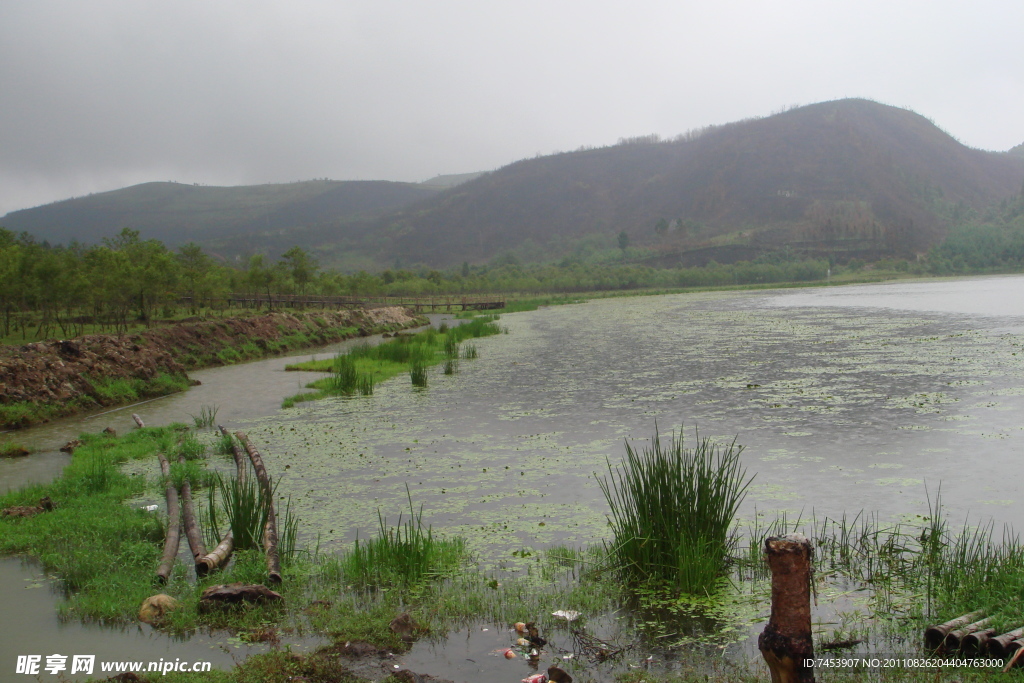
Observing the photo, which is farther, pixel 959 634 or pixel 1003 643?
Answer: pixel 959 634

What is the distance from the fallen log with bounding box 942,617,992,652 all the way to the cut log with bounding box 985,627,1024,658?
4.7 inches

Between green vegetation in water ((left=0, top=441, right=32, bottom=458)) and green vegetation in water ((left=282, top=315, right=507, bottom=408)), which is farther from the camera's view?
green vegetation in water ((left=282, top=315, right=507, bottom=408))

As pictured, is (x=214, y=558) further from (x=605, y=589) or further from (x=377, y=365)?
(x=377, y=365)

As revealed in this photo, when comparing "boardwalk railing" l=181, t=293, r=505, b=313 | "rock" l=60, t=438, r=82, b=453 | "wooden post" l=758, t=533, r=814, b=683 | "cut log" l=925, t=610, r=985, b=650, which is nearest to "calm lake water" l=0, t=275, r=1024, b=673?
"rock" l=60, t=438, r=82, b=453

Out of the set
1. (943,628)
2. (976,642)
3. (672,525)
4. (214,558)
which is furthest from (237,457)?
(976,642)

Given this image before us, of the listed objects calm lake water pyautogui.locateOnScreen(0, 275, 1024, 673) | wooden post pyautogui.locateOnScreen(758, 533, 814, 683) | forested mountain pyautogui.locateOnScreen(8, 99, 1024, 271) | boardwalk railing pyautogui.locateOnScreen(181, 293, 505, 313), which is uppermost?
forested mountain pyautogui.locateOnScreen(8, 99, 1024, 271)

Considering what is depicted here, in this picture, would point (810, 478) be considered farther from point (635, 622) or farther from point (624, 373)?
point (624, 373)

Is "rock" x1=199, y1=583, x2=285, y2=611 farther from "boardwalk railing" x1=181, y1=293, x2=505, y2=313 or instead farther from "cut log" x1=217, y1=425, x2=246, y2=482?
"boardwalk railing" x1=181, y1=293, x2=505, y2=313

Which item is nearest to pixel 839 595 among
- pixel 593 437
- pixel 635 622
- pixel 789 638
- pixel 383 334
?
pixel 635 622

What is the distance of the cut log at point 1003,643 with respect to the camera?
3758 millimetres

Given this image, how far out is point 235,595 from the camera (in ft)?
17.0

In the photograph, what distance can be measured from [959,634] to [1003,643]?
9.9 inches

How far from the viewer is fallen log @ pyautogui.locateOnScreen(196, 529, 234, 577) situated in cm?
574

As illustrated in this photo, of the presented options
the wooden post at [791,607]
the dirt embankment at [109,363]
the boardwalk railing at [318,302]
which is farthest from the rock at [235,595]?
the boardwalk railing at [318,302]
